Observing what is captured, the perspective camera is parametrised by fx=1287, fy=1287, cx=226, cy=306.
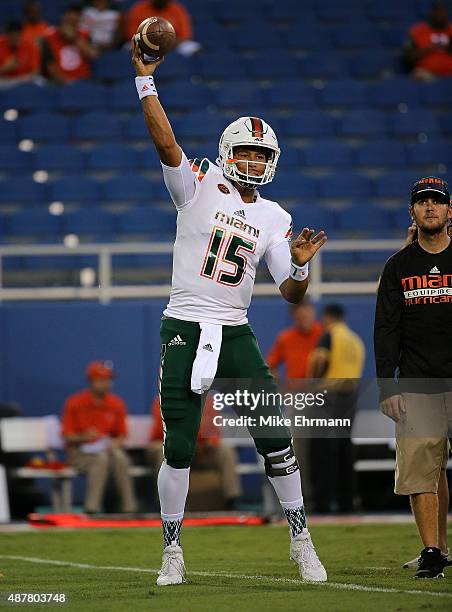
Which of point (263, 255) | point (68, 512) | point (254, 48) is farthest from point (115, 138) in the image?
point (263, 255)

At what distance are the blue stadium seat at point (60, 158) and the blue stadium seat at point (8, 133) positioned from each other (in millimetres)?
457

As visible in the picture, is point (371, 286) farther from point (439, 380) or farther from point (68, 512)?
point (439, 380)

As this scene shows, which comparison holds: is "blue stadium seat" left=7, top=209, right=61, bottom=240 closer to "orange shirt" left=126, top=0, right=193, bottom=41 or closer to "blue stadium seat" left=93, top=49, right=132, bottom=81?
"blue stadium seat" left=93, top=49, right=132, bottom=81

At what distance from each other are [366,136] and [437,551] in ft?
34.3

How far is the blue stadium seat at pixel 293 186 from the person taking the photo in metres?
14.8

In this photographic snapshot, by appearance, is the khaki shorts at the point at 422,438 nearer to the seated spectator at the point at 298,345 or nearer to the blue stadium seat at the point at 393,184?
the seated spectator at the point at 298,345

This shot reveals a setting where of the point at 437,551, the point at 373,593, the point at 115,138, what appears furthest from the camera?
the point at 115,138

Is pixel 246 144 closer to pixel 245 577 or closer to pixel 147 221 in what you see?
pixel 245 577

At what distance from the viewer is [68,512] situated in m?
11.1

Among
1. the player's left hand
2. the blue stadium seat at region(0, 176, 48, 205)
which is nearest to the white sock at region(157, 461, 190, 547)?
the player's left hand

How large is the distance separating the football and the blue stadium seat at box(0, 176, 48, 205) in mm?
8902

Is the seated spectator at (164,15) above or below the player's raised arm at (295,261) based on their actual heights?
above

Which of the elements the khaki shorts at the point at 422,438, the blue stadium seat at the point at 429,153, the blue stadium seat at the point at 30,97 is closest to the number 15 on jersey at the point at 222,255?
the khaki shorts at the point at 422,438

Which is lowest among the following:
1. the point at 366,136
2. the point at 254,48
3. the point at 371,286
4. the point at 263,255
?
the point at 263,255
